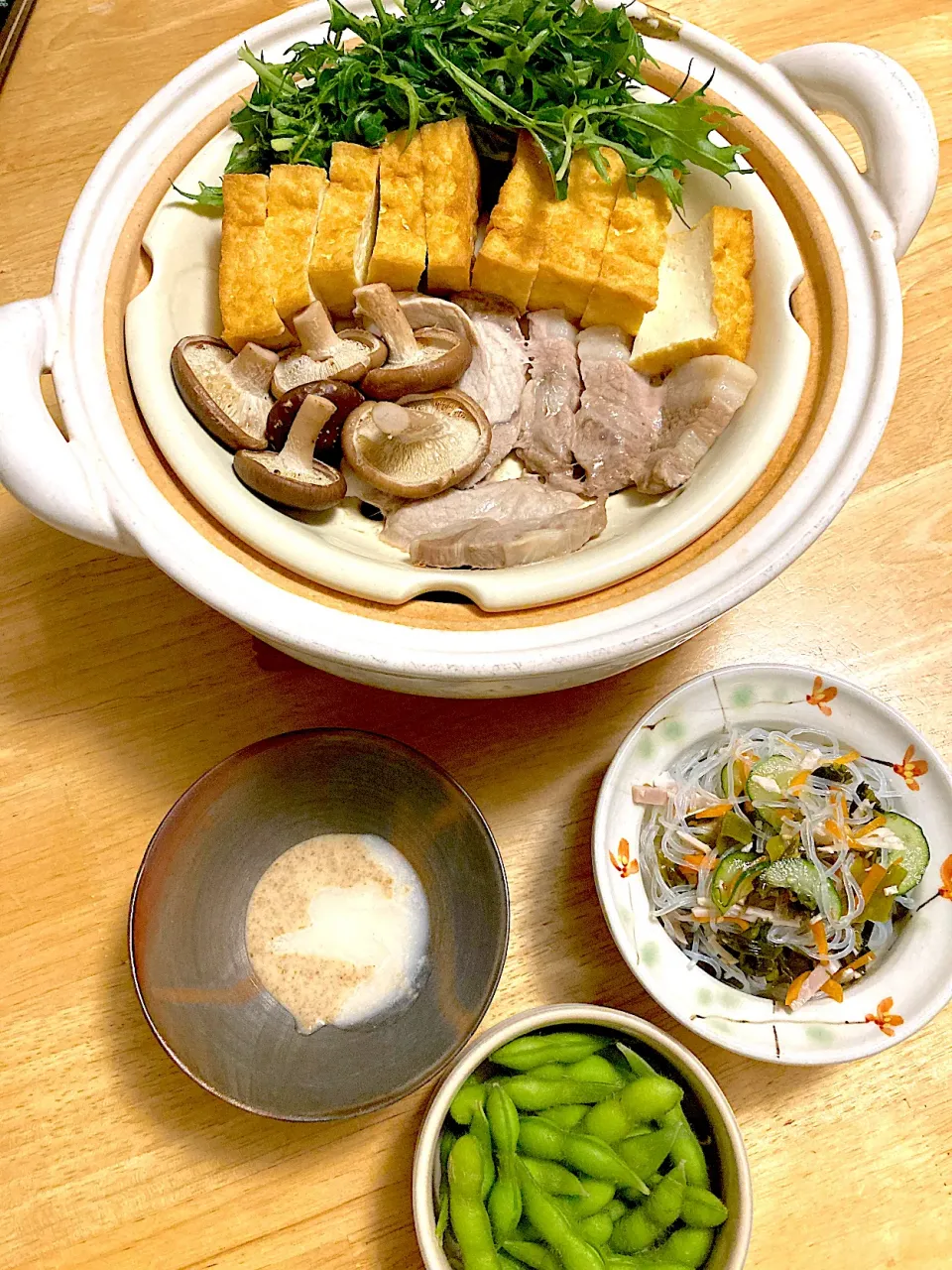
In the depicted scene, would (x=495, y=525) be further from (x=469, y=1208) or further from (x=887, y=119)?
(x=469, y=1208)

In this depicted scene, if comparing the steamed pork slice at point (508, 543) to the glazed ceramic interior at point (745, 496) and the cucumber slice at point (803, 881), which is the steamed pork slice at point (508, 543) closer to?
the glazed ceramic interior at point (745, 496)

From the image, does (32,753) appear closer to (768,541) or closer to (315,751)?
(315,751)

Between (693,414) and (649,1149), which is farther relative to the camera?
(693,414)

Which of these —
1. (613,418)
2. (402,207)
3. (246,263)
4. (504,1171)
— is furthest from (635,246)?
(504,1171)

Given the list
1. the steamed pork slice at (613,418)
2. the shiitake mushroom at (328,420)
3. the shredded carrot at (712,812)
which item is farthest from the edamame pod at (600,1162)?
the shiitake mushroom at (328,420)

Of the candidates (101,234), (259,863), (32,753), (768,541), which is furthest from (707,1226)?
(101,234)

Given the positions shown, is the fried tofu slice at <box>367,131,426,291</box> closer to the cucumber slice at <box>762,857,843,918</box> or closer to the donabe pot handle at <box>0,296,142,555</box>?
the donabe pot handle at <box>0,296,142,555</box>

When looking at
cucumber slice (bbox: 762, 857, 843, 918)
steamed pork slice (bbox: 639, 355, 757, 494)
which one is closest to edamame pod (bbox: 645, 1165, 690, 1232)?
cucumber slice (bbox: 762, 857, 843, 918)
